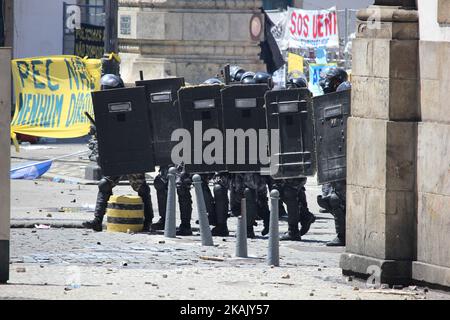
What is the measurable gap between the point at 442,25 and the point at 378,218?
1.65 m

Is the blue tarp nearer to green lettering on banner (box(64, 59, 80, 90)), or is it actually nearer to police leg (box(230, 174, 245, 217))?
green lettering on banner (box(64, 59, 80, 90))

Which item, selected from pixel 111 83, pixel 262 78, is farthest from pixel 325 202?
pixel 111 83

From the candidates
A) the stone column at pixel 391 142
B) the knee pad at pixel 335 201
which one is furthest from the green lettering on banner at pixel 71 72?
the stone column at pixel 391 142

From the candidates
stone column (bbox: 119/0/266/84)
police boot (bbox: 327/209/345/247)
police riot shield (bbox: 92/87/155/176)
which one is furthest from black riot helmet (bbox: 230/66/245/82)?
stone column (bbox: 119/0/266/84)

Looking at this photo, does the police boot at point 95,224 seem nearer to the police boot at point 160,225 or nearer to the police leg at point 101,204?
the police leg at point 101,204

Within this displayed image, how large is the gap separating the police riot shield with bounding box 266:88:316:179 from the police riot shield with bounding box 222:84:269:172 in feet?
0.76

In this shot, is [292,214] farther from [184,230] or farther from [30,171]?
[30,171]

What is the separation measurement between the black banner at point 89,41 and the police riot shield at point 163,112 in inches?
735

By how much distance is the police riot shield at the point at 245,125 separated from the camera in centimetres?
1734

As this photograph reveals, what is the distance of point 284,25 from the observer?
38.3 metres

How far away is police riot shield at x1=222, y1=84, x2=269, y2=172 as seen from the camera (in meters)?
17.3

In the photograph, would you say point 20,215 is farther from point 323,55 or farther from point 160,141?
point 323,55
